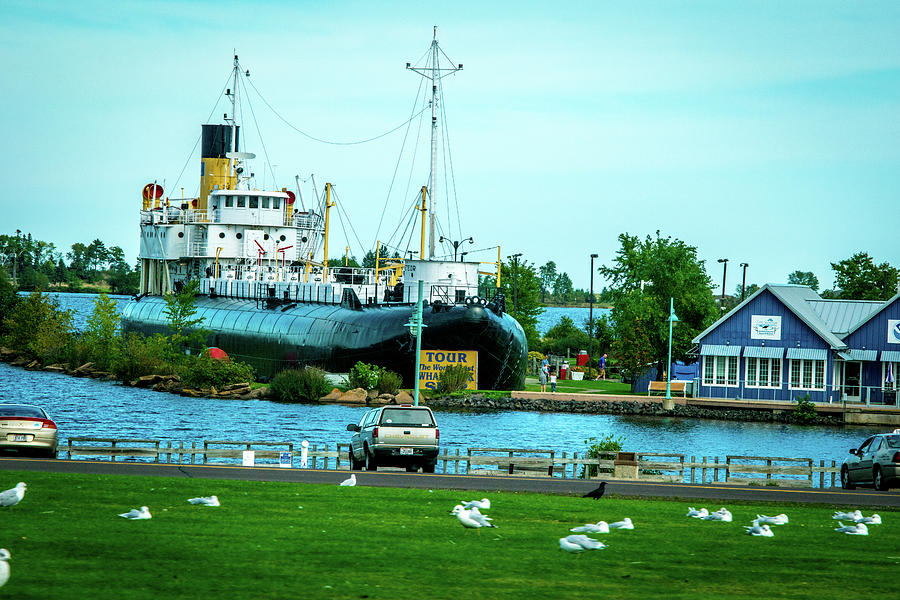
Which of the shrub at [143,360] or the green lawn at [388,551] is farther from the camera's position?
the shrub at [143,360]

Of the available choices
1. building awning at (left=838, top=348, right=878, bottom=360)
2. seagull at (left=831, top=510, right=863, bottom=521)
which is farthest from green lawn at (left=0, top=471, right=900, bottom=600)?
building awning at (left=838, top=348, right=878, bottom=360)

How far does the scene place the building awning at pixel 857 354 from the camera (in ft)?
234

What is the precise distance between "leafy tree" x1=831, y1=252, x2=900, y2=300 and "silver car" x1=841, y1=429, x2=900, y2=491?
77.5 meters

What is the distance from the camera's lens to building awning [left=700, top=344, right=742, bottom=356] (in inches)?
2864

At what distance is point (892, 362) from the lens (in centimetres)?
7175

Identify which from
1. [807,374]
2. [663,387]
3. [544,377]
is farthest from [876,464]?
[544,377]

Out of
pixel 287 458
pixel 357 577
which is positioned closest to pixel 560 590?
pixel 357 577

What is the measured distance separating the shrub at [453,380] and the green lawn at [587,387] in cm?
660

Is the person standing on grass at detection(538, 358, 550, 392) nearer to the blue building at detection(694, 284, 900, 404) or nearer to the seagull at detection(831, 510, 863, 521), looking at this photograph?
the blue building at detection(694, 284, 900, 404)

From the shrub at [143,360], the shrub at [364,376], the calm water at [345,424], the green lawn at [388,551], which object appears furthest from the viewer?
the shrub at [143,360]

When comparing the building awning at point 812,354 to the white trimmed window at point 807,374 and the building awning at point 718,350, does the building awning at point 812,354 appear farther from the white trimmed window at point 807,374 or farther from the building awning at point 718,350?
the building awning at point 718,350

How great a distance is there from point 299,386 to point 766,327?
30.3m

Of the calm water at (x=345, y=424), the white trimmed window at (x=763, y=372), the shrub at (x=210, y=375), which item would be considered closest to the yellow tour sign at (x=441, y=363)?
the calm water at (x=345, y=424)

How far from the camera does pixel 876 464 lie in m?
30.2
